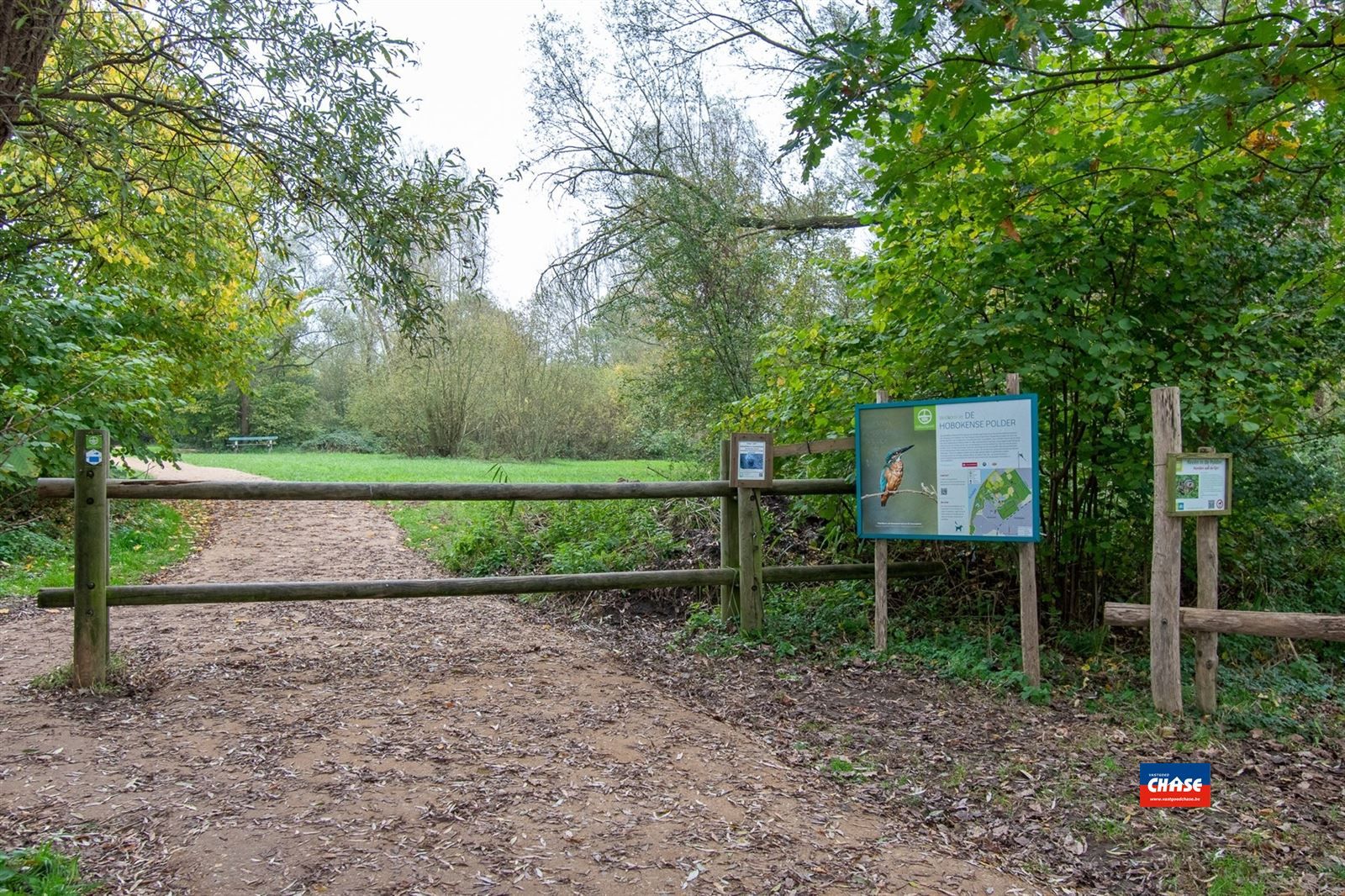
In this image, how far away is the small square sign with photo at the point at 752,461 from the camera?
589 cm

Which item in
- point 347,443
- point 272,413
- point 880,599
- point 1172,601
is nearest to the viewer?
point 1172,601

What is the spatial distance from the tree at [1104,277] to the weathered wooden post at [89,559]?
438cm

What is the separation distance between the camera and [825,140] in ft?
11.6

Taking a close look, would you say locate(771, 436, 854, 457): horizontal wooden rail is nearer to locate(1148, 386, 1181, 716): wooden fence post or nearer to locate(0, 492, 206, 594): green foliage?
locate(1148, 386, 1181, 716): wooden fence post

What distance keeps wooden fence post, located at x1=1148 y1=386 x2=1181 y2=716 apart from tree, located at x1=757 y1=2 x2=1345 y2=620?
272 millimetres

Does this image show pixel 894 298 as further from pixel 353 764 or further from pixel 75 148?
pixel 75 148

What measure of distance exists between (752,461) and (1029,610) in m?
2.03

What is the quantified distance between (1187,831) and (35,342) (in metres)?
9.15

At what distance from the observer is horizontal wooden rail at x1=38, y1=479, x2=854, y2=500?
466cm

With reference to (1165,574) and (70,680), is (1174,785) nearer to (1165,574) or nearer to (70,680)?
(1165,574)

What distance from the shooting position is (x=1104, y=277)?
5574mm

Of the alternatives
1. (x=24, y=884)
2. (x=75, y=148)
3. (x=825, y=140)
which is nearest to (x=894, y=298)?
(x=825, y=140)

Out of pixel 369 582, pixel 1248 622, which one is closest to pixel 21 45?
pixel 369 582

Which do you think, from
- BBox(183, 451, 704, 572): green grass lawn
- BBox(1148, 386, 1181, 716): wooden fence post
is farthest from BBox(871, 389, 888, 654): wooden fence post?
BBox(183, 451, 704, 572): green grass lawn
